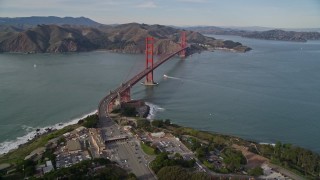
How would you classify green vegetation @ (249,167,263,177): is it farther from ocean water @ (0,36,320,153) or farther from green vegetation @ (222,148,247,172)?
ocean water @ (0,36,320,153)

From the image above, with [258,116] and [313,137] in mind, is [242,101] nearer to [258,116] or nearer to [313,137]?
[258,116]

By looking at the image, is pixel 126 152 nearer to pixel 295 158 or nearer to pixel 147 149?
pixel 147 149

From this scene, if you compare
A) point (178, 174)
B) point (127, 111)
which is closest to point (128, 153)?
point (178, 174)

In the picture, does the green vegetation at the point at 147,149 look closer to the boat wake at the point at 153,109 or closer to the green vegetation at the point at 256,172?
the green vegetation at the point at 256,172

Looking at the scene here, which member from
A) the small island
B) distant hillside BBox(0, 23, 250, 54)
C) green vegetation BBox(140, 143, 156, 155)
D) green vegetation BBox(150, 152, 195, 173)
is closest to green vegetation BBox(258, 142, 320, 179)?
the small island

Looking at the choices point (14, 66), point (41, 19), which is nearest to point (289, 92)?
point (14, 66)

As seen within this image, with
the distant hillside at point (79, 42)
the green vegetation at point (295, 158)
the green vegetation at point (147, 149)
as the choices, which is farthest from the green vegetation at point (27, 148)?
the distant hillside at point (79, 42)
